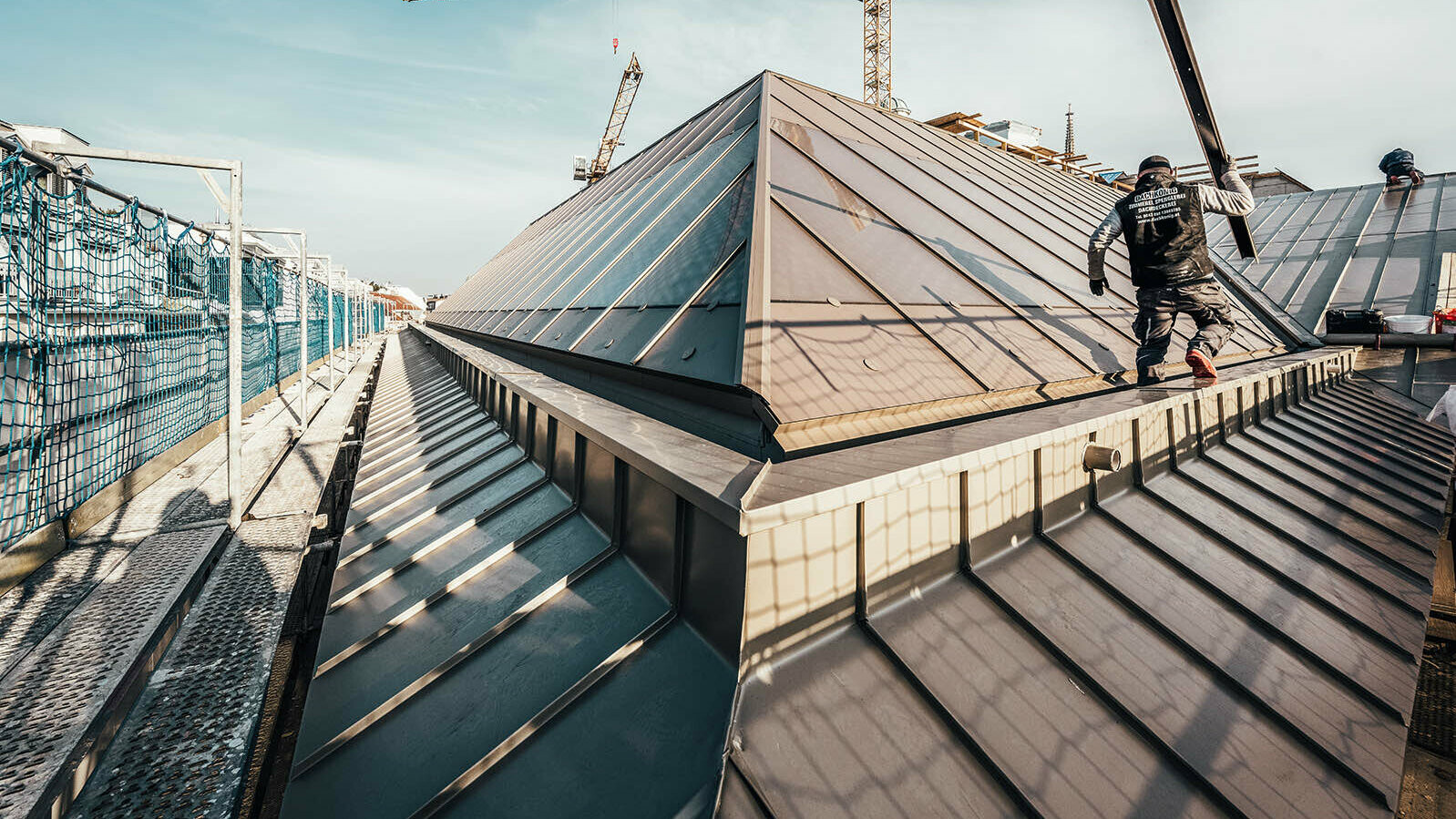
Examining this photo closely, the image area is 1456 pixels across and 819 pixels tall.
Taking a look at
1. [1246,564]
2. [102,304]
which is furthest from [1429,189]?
[102,304]

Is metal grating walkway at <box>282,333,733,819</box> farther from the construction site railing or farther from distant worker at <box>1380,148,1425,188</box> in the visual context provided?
distant worker at <box>1380,148,1425,188</box>

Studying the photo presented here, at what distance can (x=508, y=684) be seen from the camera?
2049mm

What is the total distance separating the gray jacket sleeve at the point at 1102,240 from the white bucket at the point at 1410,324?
9.62m

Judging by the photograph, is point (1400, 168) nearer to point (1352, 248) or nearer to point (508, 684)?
point (1352, 248)

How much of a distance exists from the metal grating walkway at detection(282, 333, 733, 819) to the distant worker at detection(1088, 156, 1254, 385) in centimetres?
499

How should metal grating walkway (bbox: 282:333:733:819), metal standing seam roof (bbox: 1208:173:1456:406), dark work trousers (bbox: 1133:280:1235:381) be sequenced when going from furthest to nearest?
1. metal standing seam roof (bbox: 1208:173:1456:406)
2. dark work trousers (bbox: 1133:280:1235:381)
3. metal grating walkway (bbox: 282:333:733:819)

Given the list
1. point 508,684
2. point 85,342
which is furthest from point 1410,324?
point 85,342

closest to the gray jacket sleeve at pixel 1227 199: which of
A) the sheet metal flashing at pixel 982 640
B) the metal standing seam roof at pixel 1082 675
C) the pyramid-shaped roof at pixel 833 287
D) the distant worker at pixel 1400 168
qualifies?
the pyramid-shaped roof at pixel 833 287

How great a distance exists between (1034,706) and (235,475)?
273 inches

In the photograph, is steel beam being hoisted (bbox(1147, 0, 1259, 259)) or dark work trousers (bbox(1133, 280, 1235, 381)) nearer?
dark work trousers (bbox(1133, 280, 1235, 381))

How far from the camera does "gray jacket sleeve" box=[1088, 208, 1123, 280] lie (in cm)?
539

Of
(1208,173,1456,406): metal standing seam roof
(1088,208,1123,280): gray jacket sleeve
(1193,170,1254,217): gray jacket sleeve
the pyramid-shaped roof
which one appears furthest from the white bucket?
(1088,208,1123,280): gray jacket sleeve

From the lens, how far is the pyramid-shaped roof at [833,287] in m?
3.36

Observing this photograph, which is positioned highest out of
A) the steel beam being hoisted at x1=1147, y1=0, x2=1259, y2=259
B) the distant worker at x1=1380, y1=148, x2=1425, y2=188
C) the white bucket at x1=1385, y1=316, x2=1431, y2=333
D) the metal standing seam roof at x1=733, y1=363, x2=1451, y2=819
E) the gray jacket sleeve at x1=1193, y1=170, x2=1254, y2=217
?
the distant worker at x1=1380, y1=148, x2=1425, y2=188
